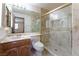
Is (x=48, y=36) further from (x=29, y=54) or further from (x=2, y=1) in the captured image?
(x=2, y=1)

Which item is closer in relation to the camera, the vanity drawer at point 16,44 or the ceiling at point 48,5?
the vanity drawer at point 16,44

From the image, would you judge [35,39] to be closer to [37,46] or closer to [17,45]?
[37,46]

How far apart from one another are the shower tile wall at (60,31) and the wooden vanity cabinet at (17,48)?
0.28 meters

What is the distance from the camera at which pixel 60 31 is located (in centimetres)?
170

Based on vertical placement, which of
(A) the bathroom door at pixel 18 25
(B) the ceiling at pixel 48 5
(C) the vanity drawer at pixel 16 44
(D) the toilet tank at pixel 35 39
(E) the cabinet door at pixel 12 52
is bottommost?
(E) the cabinet door at pixel 12 52

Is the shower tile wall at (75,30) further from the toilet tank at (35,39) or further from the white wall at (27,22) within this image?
the white wall at (27,22)

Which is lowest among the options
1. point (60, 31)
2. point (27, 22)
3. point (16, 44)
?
point (16, 44)

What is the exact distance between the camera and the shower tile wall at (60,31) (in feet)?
5.47

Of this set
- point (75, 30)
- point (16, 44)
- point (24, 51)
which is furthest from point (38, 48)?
point (75, 30)

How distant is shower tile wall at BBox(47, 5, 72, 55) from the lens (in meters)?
1.67

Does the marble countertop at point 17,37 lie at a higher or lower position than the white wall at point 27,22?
lower

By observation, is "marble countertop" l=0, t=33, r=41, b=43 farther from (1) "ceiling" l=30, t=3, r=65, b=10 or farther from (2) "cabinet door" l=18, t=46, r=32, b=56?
(1) "ceiling" l=30, t=3, r=65, b=10

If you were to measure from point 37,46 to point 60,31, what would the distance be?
0.36m

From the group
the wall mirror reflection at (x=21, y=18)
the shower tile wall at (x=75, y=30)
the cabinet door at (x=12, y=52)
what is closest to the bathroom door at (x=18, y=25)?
the wall mirror reflection at (x=21, y=18)
